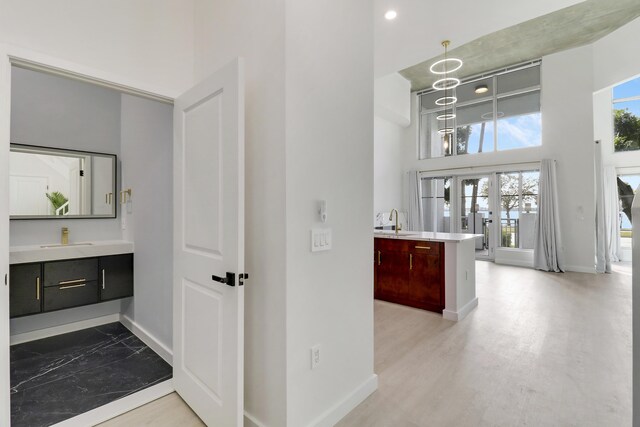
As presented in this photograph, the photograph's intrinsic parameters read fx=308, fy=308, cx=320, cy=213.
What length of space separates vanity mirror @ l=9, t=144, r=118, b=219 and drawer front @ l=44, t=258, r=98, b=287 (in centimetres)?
58

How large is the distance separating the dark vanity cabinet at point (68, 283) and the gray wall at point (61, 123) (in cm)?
44

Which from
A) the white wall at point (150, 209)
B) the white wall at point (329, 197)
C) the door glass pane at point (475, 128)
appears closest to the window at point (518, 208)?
the door glass pane at point (475, 128)

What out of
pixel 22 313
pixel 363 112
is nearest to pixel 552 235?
pixel 363 112

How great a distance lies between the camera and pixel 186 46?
223 cm

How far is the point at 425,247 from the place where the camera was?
3.86 meters

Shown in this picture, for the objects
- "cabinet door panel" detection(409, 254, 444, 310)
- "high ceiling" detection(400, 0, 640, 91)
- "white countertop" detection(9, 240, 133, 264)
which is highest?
"high ceiling" detection(400, 0, 640, 91)

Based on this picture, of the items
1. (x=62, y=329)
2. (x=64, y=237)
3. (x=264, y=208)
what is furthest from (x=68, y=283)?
(x=264, y=208)

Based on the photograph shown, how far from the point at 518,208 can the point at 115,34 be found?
819 centimetres

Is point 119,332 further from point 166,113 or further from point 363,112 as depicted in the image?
point 363,112

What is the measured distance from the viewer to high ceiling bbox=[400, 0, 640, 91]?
512 centimetres

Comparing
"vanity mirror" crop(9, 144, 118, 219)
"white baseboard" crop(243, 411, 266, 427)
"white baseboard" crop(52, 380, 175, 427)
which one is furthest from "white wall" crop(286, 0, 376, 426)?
"vanity mirror" crop(9, 144, 118, 219)

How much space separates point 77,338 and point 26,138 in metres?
2.05

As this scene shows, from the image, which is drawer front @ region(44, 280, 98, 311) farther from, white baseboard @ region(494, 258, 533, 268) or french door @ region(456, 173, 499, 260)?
white baseboard @ region(494, 258, 533, 268)

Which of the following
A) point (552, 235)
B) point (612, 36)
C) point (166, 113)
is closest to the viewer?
point (166, 113)
